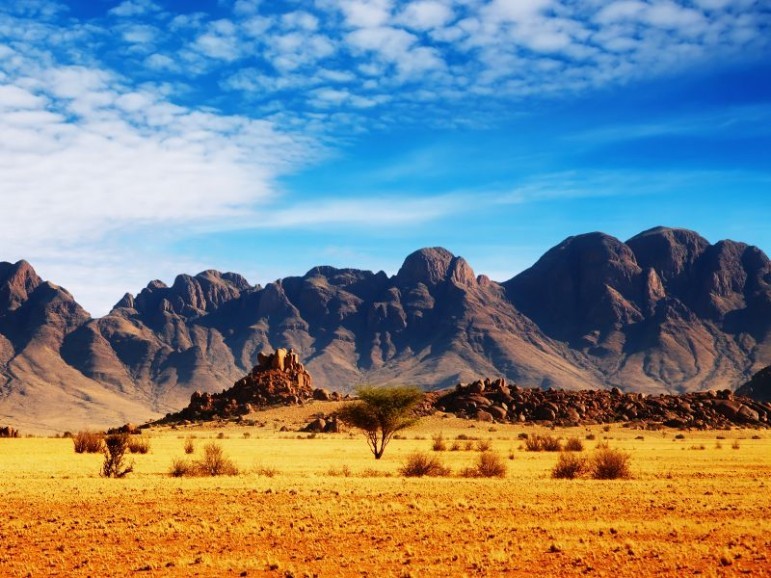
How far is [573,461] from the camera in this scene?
31641mm

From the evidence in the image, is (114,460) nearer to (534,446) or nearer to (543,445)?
(534,446)

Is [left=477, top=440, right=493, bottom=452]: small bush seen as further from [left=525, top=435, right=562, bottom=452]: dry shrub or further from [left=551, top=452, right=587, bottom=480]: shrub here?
[left=551, top=452, right=587, bottom=480]: shrub

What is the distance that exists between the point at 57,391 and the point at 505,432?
134m

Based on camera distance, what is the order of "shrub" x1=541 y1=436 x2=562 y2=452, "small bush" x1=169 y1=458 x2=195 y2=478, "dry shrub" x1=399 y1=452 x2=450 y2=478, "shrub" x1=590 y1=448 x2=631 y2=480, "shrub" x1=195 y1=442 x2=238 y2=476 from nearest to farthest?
"shrub" x1=590 y1=448 x2=631 y2=480, "small bush" x1=169 y1=458 x2=195 y2=478, "shrub" x1=195 y1=442 x2=238 y2=476, "dry shrub" x1=399 y1=452 x2=450 y2=478, "shrub" x1=541 y1=436 x2=562 y2=452

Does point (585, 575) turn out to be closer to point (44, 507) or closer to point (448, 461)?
point (44, 507)

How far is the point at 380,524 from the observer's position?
1917 centimetres

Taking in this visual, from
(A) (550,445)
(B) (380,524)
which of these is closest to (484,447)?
(A) (550,445)

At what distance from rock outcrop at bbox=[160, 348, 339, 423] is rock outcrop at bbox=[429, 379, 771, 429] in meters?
18.4

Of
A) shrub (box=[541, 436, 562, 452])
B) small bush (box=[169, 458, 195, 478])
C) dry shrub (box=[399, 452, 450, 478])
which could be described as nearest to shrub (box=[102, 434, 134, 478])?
small bush (box=[169, 458, 195, 478])

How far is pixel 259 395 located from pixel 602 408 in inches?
1597

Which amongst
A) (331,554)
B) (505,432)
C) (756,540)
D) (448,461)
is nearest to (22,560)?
(331,554)

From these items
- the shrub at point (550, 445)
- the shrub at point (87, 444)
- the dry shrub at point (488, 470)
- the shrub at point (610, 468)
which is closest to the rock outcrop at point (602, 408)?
the shrub at point (550, 445)

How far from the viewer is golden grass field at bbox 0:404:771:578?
1504 centimetres

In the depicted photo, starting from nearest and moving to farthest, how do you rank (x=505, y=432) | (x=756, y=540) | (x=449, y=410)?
1. (x=756, y=540)
2. (x=505, y=432)
3. (x=449, y=410)
